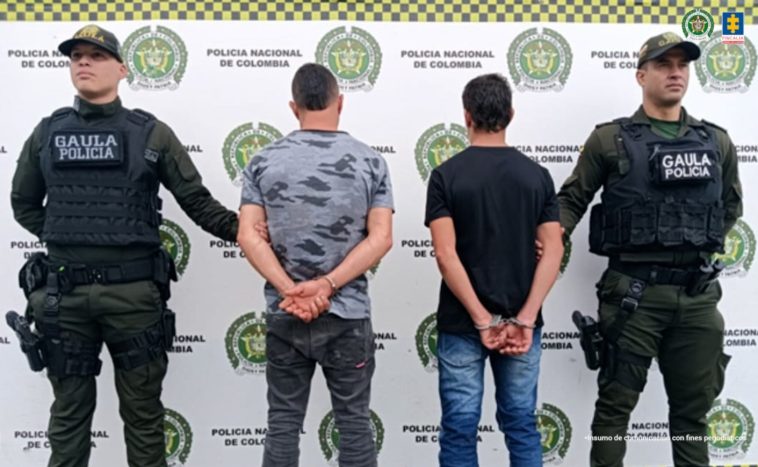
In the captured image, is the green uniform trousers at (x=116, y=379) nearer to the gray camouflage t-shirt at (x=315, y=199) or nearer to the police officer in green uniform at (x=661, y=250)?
the gray camouflage t-shirt at (x=315, y=199)

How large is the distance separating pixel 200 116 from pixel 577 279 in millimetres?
2117

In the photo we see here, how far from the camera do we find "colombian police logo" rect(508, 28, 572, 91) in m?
3.22

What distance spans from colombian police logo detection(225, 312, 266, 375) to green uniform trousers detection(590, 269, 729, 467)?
1663 mm

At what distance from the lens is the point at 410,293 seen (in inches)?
129

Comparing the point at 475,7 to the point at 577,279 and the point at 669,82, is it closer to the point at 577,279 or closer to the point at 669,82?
the point at 669,82

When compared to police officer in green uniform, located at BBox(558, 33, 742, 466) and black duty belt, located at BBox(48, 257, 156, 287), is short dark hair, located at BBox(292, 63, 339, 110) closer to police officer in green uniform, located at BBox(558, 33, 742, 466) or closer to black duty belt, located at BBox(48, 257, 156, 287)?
black duty belt, located at BBox(48, 257, 156, 287)

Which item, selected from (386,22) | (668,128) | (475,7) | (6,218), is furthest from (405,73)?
(6,218)

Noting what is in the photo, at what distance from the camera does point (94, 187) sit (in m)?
2.55

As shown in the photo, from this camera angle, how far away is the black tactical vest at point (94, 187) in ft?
8.31

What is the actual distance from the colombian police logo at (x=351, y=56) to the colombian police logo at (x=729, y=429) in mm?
2541

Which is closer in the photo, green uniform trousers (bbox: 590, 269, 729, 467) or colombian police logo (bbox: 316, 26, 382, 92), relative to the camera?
green uniform trousers (bbox: 590, 269, 729, 467)

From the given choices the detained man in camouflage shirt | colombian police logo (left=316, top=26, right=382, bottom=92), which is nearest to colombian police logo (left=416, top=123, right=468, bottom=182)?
colombian police logo (left=316, top=26, right=382, bottom=92)

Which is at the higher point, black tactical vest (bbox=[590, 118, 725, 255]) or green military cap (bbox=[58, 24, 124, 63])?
green military cap (bbox=[58, 24, 124, 63])

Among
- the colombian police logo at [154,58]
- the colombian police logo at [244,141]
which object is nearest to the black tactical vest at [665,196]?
the colombian police logo at [244,141]
